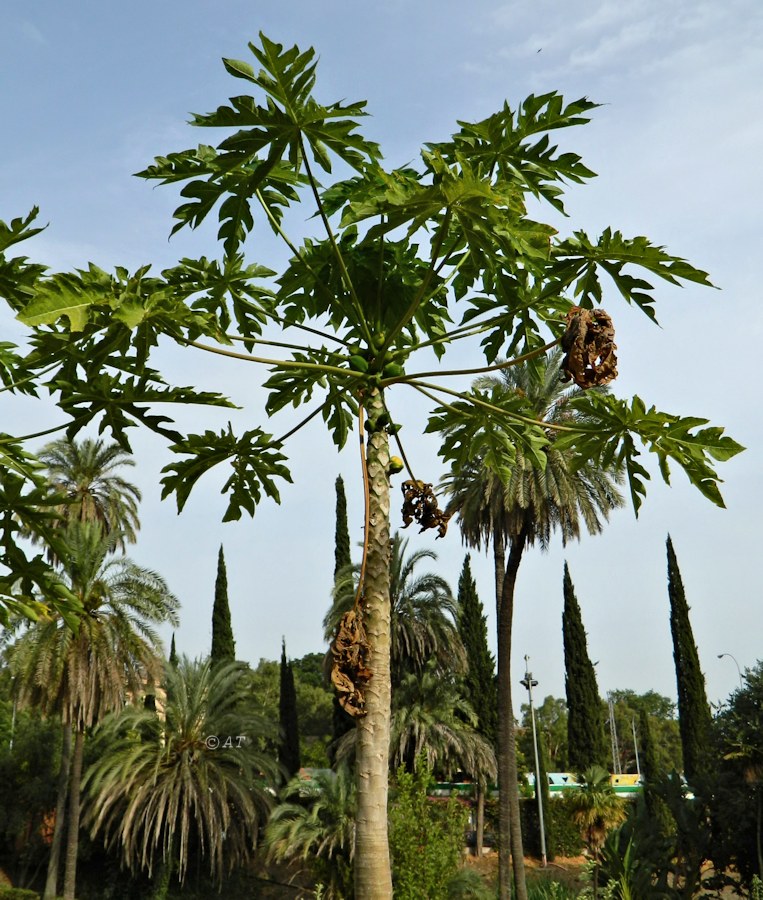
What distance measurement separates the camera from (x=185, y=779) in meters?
28.0

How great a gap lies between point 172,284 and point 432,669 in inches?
1219

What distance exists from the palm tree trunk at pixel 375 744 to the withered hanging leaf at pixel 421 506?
674mm

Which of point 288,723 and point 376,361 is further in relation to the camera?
point 288,723

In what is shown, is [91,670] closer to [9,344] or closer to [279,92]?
[9,344]

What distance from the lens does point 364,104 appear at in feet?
12.7

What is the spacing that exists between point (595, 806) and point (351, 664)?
37.8 meters

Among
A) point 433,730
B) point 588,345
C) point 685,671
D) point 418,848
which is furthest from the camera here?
point 685,671

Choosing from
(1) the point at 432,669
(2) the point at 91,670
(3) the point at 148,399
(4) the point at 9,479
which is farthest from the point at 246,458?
(1) the point at 432,669

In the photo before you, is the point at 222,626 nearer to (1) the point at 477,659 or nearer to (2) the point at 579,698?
(1) the point at 477,659

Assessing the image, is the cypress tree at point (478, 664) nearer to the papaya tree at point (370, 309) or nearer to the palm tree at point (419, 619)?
the palm tree at point (419, 619)

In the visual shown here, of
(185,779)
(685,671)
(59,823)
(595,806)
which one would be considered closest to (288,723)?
(185,779)

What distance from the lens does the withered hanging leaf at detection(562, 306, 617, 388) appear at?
4094 millimetres

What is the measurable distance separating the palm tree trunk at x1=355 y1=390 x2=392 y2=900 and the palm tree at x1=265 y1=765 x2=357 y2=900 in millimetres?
22642

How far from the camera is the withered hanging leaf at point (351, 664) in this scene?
4.17 m
